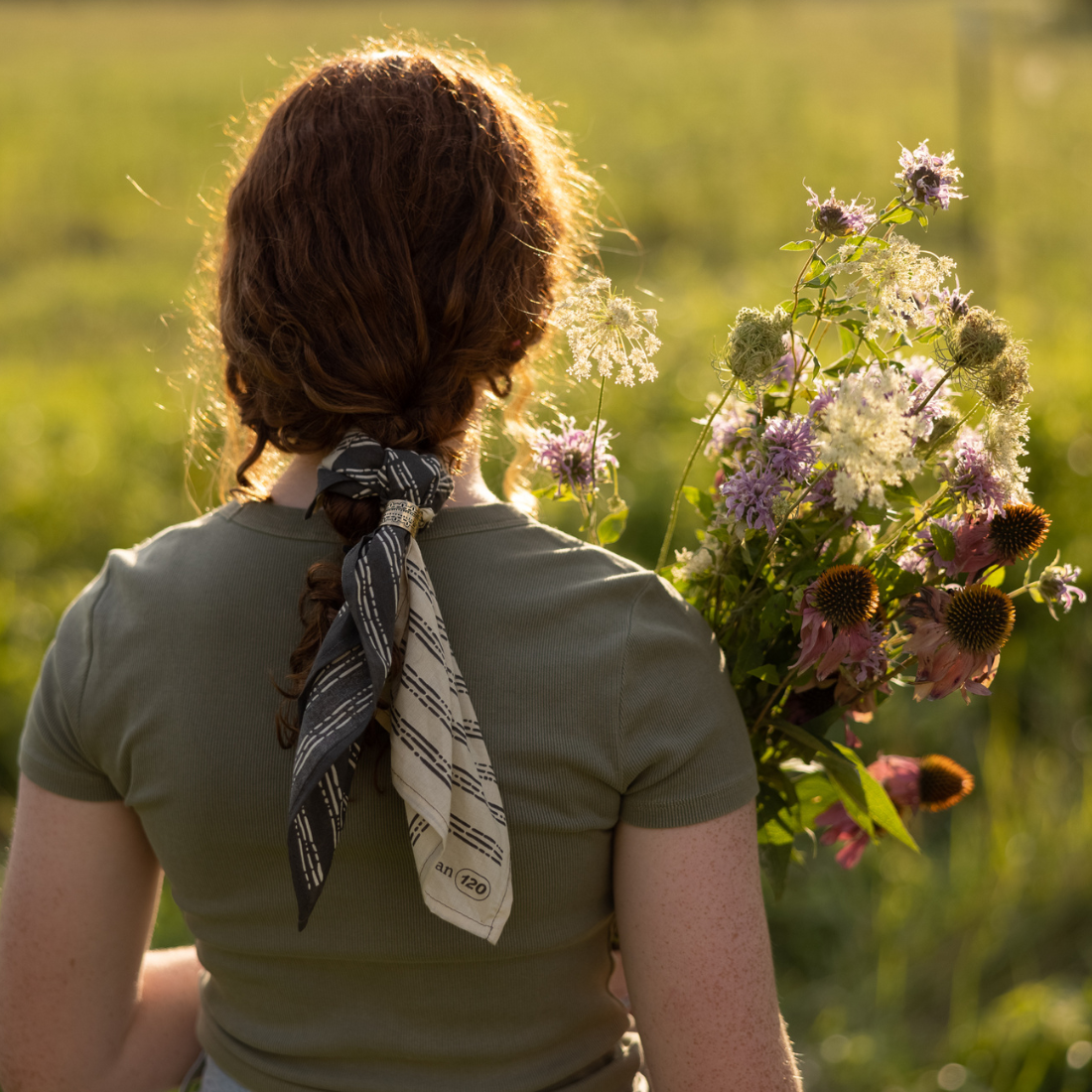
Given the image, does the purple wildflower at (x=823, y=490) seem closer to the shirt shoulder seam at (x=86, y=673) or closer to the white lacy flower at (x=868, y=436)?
the white lacy flower at (x=868, y=436)

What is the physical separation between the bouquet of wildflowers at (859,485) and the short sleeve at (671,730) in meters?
0.10

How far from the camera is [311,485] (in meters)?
1.19

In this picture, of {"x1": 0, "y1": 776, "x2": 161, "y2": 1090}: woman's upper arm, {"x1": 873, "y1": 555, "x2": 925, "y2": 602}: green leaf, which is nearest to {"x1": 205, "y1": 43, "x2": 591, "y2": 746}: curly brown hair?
{"x1": 0, "y1": 776, "x2": 161, "y2": 1090}: woman's upper arm

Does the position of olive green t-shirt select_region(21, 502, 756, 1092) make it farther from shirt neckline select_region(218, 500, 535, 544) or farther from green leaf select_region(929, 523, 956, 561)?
green leaf select_region(929, 523, 956, 561)

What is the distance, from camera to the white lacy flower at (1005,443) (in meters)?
1.08

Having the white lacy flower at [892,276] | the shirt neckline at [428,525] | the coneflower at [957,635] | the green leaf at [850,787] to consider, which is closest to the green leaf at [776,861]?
the green leaf at [850,787]

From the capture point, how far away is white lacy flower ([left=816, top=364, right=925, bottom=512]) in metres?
1.00

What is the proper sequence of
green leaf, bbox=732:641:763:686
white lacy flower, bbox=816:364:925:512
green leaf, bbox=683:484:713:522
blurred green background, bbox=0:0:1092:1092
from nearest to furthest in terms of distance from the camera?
white lacy flower, bbox=816:364:925:512
green leaf, bbox=732:641:763:686
green leaf, bbox=683:484:713:522
blurred green background, bbox=0:0:1092:1092

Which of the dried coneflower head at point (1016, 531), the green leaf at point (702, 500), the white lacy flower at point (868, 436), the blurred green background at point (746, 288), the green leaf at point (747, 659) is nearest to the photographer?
the white lacy flower at point (868, 436)

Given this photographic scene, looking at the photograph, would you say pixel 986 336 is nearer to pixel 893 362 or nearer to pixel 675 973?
pixel 893 362

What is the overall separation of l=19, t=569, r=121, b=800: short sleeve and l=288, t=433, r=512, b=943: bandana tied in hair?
0.94 ft

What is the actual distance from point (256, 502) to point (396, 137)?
1.31ft

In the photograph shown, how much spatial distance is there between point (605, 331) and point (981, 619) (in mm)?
461

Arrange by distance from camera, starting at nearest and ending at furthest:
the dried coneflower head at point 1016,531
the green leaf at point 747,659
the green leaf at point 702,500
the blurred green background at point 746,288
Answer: the dried coneflower head at point 1016,531 → the green leaf at point 747,659 → the green leaf at point 702,500 → the blurred green background at point 746,288
